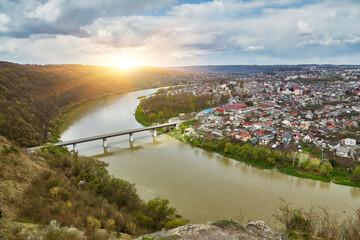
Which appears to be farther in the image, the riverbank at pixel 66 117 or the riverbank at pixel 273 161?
the riverbank at pixel 66 117

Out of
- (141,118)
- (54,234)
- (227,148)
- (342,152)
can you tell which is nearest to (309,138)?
(342,152)

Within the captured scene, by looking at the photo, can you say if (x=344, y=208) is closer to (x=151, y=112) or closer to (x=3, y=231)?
(x=3, y=231)

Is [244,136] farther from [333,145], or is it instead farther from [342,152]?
[342,152]

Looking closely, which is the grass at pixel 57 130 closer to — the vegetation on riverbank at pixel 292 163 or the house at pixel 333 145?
the vegetation on riverbank at pixel 292 163

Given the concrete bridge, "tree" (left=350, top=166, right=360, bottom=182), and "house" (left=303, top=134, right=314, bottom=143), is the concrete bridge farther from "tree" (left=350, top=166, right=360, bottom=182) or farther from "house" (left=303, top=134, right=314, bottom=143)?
"tree" (left=350, top=166, right=360, bottom=182)

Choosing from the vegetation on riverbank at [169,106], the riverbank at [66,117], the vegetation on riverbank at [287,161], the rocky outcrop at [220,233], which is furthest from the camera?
the vegetation on riverbank at [169,106]

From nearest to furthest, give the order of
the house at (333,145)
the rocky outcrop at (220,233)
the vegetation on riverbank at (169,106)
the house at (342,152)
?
the rocky outcrop at (220,233)
the house at (342,152)
the house at (333,145)
the vegetation on riverbank at (169,106)

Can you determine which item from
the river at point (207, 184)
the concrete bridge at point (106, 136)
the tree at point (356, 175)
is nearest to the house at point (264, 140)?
the river at point (207, 184)

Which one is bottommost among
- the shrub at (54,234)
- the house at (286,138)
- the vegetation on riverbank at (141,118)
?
the house at (286,138)
